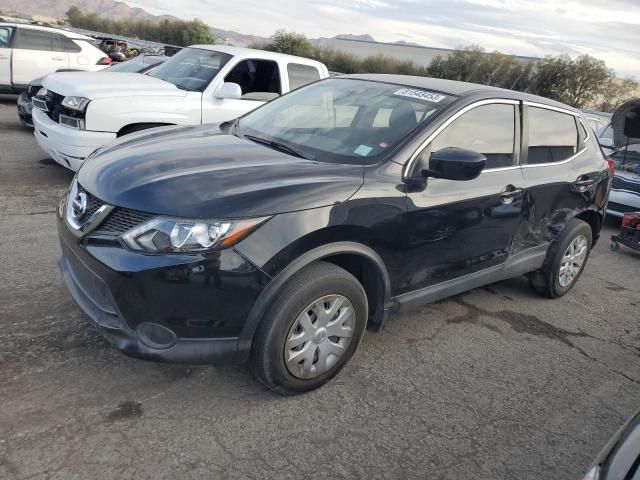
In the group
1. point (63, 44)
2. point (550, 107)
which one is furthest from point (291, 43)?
point (550, 107)

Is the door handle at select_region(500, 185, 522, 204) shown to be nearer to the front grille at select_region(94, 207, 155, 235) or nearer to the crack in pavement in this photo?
the crack in pavement

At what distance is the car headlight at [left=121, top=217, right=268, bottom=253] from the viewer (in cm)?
252

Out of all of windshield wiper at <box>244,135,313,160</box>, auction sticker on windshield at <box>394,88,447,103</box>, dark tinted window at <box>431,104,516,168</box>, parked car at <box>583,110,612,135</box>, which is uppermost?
auction sticker on windshield at <box>394,88,447,103</box>

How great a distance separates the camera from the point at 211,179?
2773mm

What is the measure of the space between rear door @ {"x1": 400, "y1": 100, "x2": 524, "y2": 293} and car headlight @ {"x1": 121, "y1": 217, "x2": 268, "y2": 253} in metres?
1.13

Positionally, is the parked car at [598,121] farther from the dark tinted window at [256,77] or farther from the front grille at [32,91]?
the front grille at [32,91]

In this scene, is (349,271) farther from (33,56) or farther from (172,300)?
(33,56)

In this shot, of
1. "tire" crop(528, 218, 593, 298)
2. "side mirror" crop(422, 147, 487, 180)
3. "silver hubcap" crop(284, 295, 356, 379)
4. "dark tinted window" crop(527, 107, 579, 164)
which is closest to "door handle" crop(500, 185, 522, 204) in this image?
"dark tinted window" crop(527, 107, 579, 164)

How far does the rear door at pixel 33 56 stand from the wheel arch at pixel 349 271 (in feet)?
35.0

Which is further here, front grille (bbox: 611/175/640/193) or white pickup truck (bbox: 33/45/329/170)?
front grille (bbox: 611/175/640/193)

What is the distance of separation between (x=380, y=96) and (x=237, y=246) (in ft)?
5.86

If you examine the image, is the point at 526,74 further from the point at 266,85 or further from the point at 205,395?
the point at 205,395

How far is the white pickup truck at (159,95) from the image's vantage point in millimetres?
5910

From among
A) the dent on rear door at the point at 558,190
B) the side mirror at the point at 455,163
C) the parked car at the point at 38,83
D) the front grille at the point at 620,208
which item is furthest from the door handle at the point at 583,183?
the parked car at the point at 38,83
